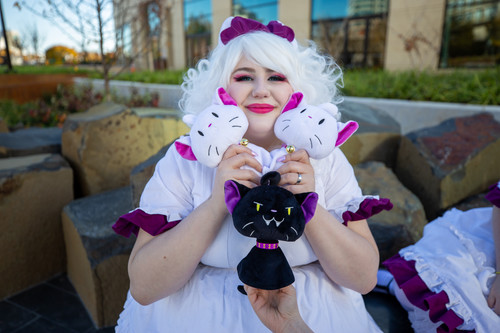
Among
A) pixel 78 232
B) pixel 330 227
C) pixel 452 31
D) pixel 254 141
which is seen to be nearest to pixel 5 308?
pixel 78 232

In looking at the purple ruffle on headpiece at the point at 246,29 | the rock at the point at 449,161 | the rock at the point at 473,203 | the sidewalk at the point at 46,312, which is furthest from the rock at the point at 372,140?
the sidewalk at the point at 46,312

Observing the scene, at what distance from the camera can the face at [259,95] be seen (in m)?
1.32

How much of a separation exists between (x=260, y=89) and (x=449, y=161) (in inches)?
88.6

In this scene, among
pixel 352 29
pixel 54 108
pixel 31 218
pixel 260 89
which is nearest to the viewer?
pixel 260 89

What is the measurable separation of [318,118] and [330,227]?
0.36 m

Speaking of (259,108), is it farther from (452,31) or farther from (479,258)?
(452,31)

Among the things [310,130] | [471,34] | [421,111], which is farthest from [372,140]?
[471,34]

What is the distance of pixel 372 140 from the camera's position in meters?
3.39

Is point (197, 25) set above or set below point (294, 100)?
above

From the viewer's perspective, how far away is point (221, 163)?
1.12 metres

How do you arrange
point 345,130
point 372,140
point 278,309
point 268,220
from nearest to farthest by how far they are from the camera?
point 268,220 < point 278,309 < point 345,130 < point 372,140

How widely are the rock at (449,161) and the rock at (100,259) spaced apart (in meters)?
2.38

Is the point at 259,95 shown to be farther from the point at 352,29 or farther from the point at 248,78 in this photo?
the point at 352,29

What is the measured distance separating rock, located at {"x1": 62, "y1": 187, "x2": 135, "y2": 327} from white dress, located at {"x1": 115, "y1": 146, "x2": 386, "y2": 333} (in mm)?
1085
